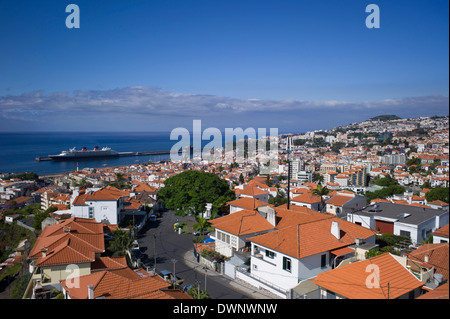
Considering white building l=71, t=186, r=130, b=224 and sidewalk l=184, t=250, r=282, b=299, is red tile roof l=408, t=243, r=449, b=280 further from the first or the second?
white building l=71, t=186, r=130, b=224

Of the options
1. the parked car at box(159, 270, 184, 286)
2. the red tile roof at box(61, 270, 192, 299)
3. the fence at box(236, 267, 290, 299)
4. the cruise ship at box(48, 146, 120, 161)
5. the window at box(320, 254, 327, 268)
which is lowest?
the cruise ship at box(48, 146, 120, 161)

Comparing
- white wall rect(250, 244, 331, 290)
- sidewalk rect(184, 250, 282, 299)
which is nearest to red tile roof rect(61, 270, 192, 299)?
sidewalk rect(184, 250, 282, 299)

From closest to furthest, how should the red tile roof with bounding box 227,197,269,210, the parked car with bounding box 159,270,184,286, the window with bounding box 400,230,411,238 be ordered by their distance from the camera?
the parked car with bounding box 159,270,184,286 < the window with bounding box 400,230,411,238 < the red tile roof with bounding box 227,197,269,210

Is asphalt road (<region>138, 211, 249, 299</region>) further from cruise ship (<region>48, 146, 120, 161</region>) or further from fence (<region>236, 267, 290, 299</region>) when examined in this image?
cruise ship (<region>48, 146, 120, 161</region>)

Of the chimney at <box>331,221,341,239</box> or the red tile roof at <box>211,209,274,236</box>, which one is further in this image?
the red tile roof at <box>211,209,274,236</box>

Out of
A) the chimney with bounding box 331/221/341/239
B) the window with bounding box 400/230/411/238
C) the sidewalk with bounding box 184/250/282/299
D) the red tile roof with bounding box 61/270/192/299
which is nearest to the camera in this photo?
the red tile roof with bounding box 61/270/192/299

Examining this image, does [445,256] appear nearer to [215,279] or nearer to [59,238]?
[215,279]

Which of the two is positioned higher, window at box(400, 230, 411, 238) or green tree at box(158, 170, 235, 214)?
green tree at box(158, 170, 235, 214)

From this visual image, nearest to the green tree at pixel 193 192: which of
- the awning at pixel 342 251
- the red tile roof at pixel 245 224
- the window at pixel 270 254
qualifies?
the red tile roof at pixel 245 224
